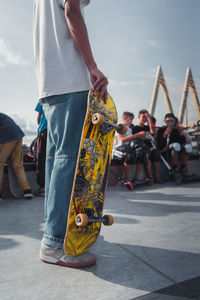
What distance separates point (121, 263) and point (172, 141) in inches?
149

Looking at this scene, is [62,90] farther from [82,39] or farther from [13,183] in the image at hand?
[13,183]

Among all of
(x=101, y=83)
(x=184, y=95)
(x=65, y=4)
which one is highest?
(x=184, y=95)

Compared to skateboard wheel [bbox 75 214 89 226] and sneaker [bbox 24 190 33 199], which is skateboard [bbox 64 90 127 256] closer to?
skateboard wheel [bbox 75 214 89 226]

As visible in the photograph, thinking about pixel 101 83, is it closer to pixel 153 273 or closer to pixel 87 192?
pixel 87 192

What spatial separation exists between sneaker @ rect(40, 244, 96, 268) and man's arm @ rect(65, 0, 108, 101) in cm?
78

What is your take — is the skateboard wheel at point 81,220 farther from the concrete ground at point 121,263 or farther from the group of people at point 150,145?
the group of people at point 150,145

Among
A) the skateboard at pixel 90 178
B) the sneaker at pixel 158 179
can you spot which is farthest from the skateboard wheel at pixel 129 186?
the skateboard at pixel 90 178

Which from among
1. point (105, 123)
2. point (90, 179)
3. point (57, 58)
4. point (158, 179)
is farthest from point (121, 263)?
point (158, 179)

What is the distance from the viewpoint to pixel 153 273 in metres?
1.08

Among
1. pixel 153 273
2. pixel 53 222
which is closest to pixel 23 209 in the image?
pixel 53 222

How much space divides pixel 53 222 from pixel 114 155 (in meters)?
2.95

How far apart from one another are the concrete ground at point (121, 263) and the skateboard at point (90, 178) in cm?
14

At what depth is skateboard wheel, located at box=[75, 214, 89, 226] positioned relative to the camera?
3.54ft

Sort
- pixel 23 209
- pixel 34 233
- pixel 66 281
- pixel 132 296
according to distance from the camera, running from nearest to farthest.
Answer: pixel 132 296, pixel 66 281, pixel 34 233, pixel 23 209
